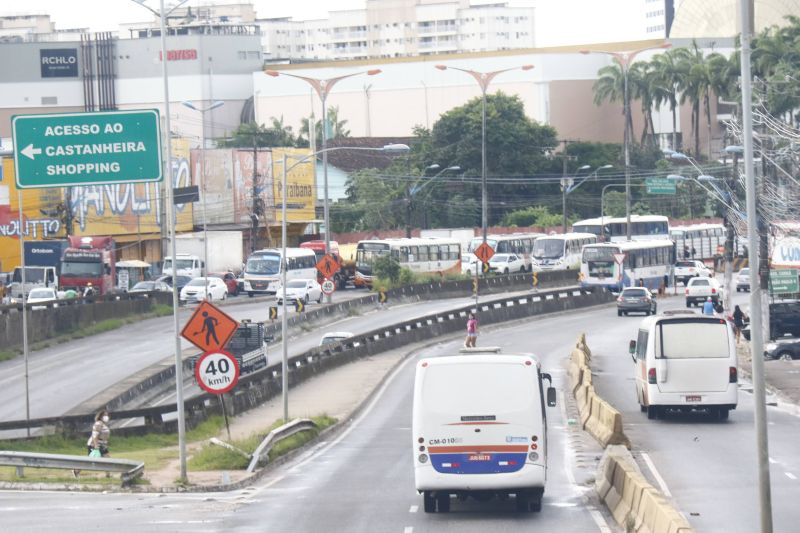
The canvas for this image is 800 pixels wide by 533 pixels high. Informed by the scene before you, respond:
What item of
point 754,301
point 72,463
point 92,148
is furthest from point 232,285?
point 754,301

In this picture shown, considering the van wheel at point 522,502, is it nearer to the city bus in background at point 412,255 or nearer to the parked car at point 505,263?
the city bus in background at point 412,255

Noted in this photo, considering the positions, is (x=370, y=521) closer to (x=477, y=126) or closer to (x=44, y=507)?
(x=44, y=507)

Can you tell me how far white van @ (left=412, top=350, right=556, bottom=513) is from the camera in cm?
1903

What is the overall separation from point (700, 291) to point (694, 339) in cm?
4172

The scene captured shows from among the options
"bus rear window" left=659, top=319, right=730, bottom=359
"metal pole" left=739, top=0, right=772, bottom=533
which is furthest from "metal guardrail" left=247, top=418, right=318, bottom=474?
"metal pole" left=739, top=0, right=772, bottom=533

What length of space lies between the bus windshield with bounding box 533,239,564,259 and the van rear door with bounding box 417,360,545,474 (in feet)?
232

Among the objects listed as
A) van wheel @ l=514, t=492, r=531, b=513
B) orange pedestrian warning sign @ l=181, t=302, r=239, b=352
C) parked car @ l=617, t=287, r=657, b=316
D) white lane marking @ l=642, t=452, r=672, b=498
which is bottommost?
parked car @ l=617, t=287, r=657, b=316

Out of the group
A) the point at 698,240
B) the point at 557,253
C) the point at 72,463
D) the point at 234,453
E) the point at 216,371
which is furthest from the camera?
the point at 698,240

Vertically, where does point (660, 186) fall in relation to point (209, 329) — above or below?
above

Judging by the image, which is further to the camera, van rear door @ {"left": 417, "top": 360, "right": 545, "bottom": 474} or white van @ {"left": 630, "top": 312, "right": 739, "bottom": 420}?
white van @ {"left": 630, "top": 312, "right": 739, "bottom": 420}

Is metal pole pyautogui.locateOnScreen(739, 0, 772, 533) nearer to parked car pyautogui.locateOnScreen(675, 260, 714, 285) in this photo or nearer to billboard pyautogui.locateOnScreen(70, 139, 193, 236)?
parked car pyautogui.locateOnScreen(675, 260, 714, 285)

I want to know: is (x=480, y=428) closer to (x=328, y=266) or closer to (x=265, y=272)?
(x=328, y=266)

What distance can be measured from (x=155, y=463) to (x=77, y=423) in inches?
235

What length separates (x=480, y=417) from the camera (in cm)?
1911
